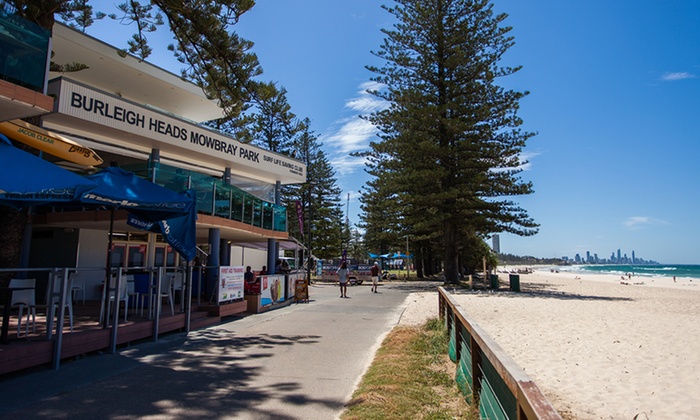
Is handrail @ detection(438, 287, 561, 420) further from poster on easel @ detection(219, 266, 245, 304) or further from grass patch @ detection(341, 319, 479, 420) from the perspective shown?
poster on easel @ detection(219, 266, 245, 304)

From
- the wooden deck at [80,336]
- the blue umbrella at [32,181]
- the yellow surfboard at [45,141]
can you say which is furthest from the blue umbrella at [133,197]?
the wooden deck at [80,336]

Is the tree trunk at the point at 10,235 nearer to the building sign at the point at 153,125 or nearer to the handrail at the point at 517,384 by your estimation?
the building sign at the point at 153,125

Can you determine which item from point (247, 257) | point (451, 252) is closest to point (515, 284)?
point (451, 252)

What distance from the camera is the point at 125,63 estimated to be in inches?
599

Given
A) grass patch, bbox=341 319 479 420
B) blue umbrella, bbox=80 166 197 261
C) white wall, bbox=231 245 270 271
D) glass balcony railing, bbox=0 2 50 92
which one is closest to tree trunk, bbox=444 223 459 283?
white wall, bbox=231 245 270 271

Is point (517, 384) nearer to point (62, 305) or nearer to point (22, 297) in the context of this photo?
point (62, 305)

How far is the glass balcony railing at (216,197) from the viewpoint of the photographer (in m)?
12.2

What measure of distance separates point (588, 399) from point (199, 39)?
10566mm

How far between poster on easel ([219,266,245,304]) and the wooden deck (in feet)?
2.79

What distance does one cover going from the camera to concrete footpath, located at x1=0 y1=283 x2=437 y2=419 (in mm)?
4527

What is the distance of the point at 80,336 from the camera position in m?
6.68

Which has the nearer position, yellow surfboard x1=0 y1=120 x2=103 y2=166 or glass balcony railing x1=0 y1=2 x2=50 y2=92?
glass balcony railing x1=0 y1=2 x2=50 y2=92

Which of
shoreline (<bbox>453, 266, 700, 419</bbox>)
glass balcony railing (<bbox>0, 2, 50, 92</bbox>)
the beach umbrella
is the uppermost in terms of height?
glass balcony railing (<bbox>0, 2, 50, 92</bbox>)

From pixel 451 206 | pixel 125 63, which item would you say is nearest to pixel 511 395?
pixel 125 63
